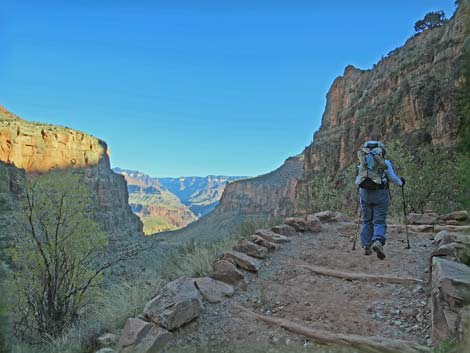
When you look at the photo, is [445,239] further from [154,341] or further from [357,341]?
[154,341]

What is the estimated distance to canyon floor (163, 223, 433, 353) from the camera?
3.95m

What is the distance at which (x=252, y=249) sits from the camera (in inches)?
271

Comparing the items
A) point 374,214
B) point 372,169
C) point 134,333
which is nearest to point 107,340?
point 134,333

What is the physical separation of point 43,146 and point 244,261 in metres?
86.1

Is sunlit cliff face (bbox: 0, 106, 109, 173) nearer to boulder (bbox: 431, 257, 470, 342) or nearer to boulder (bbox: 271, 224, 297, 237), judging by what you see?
boulder (bbox: 271, 224, 297, 237)

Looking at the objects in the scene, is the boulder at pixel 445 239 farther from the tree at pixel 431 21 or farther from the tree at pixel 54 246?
the tree at pixel 431 21

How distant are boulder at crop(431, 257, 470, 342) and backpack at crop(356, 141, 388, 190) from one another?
8.96 feet

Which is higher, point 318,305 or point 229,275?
point 229,275

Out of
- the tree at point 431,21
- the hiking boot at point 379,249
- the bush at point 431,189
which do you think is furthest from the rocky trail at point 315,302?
the tree at point 431,21

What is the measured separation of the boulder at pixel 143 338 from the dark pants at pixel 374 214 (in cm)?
409

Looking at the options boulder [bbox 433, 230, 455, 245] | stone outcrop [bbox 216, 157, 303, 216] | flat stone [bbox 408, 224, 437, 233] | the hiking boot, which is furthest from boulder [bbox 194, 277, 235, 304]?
stone outcrop [bbox 216, 157, 303, 216]

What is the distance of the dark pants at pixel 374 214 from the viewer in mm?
6457

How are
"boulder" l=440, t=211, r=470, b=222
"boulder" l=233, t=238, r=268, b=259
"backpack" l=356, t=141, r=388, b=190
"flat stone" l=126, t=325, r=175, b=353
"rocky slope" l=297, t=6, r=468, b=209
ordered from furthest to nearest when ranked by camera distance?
1. "rocky slope" l=297, t=6, r=468, b=209
2. "boulder" l=440, t=211, r=470, b=222
3. "boulder" l=233, t=238, r=268, b=259
4. "backpack" l=356, t=141, r=388, b=190
5. "flat stone" l=126, t=325, r=175, b=353

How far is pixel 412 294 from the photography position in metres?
4.77
